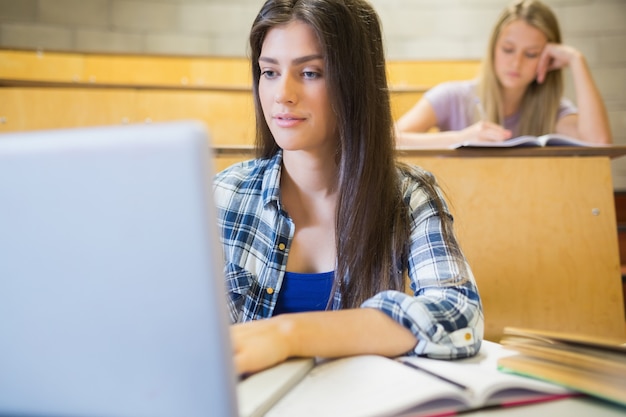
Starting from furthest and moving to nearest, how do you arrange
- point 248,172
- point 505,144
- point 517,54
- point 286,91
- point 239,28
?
point 239,28 < point 517,54 < point 505,144 < point 248,172 < point 286,91

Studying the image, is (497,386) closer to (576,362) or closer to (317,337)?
(576,362)

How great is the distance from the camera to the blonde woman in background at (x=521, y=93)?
6.82ft

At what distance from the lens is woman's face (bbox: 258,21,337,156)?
0.94 meters

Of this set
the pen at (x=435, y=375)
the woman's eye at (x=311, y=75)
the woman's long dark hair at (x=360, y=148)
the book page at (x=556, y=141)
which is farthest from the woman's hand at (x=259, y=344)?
the book page at (x=556, y=141)

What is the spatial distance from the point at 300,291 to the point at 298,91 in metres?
0.31

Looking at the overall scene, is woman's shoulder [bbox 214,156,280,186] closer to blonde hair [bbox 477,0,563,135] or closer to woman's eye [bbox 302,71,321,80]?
woman's eye [bbox 302,71,321,80]

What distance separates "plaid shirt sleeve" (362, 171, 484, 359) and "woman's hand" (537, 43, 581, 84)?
4.63 feet

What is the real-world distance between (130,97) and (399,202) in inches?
69.0

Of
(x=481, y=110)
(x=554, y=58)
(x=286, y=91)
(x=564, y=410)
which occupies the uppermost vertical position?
(x=554, y=58)

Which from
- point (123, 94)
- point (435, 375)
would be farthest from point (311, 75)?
point (123, 94)

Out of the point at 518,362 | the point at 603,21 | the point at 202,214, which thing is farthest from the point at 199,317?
the point at 603,21

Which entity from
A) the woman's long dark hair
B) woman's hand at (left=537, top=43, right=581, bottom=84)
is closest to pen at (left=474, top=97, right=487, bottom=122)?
woman's hand at (left=537, top=43, right=581, bottom=84)

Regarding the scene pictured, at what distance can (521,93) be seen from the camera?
2121mm

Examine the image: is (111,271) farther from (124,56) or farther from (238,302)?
(124,56)
